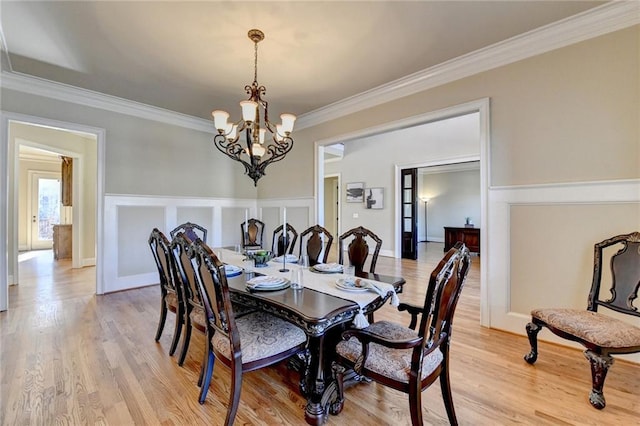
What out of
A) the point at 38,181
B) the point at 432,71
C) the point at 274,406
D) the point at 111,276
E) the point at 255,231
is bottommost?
the point at 274,406

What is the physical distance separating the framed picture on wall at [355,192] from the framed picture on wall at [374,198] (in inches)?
7.1

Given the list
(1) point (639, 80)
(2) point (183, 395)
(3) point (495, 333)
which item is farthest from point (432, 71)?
(2) point (183, 395)

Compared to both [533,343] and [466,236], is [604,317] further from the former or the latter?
[466,236]

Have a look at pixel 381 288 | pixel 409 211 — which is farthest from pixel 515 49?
pixel 409 211

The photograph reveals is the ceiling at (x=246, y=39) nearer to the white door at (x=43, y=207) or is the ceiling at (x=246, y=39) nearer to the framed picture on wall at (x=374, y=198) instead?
the framed picture on wall at (x=374, y=198)

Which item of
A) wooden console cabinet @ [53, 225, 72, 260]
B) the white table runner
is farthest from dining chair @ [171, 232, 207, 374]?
wooden console cabinet @ [53, 225, 72, 260]

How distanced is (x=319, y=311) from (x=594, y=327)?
180 cm

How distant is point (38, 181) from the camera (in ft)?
27.3

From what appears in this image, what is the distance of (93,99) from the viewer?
153 inches

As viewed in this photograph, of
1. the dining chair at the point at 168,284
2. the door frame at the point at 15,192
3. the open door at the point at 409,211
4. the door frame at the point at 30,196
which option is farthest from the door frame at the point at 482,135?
the door frame at the point at 30,196

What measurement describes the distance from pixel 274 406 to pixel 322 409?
0.34 m

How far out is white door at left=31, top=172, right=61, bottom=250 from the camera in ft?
27.0

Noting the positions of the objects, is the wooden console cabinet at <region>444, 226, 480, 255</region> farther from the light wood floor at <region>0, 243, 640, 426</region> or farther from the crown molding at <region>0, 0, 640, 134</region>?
the crown molding at <region>0, 0, 640, 134</region>

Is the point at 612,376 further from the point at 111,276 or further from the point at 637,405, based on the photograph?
the point at 111,276
